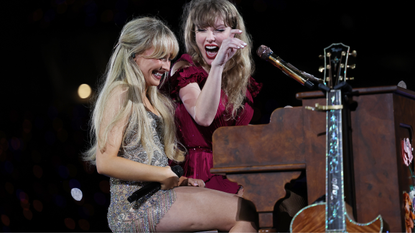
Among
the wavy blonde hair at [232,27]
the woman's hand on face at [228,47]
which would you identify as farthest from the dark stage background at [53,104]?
the woman's hand on face at [228,47]

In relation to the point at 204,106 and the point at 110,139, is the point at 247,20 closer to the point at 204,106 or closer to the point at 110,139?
the point at 204,106

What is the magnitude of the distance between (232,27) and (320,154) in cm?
97

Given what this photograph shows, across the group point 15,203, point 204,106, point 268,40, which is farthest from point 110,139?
point 15,203

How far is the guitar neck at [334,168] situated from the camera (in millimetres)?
1191

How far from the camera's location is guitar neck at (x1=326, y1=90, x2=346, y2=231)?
46.9 inches

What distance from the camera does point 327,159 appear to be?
4.09ft

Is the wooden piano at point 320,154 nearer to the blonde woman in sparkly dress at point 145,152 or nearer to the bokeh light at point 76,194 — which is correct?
the blonde woman in sparkly dress at point 145,152

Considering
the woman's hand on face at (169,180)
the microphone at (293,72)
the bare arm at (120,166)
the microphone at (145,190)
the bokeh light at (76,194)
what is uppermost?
the microphone at (293,72)

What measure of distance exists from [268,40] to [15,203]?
2396mm

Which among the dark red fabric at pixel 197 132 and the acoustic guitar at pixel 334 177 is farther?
the dark red fabric at pixel 197 132

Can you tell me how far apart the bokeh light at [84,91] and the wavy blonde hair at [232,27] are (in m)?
1.40

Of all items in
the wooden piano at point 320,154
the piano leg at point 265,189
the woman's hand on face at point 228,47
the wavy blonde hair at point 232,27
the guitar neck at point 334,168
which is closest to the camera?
the guitar neck at point 334,168

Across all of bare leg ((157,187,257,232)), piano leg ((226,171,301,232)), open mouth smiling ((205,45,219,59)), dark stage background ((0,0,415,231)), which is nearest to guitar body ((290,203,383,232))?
piano leg ((226,171,301,232))

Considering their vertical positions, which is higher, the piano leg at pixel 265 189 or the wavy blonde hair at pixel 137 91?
the wavy blonde hair at pixel 137 91
